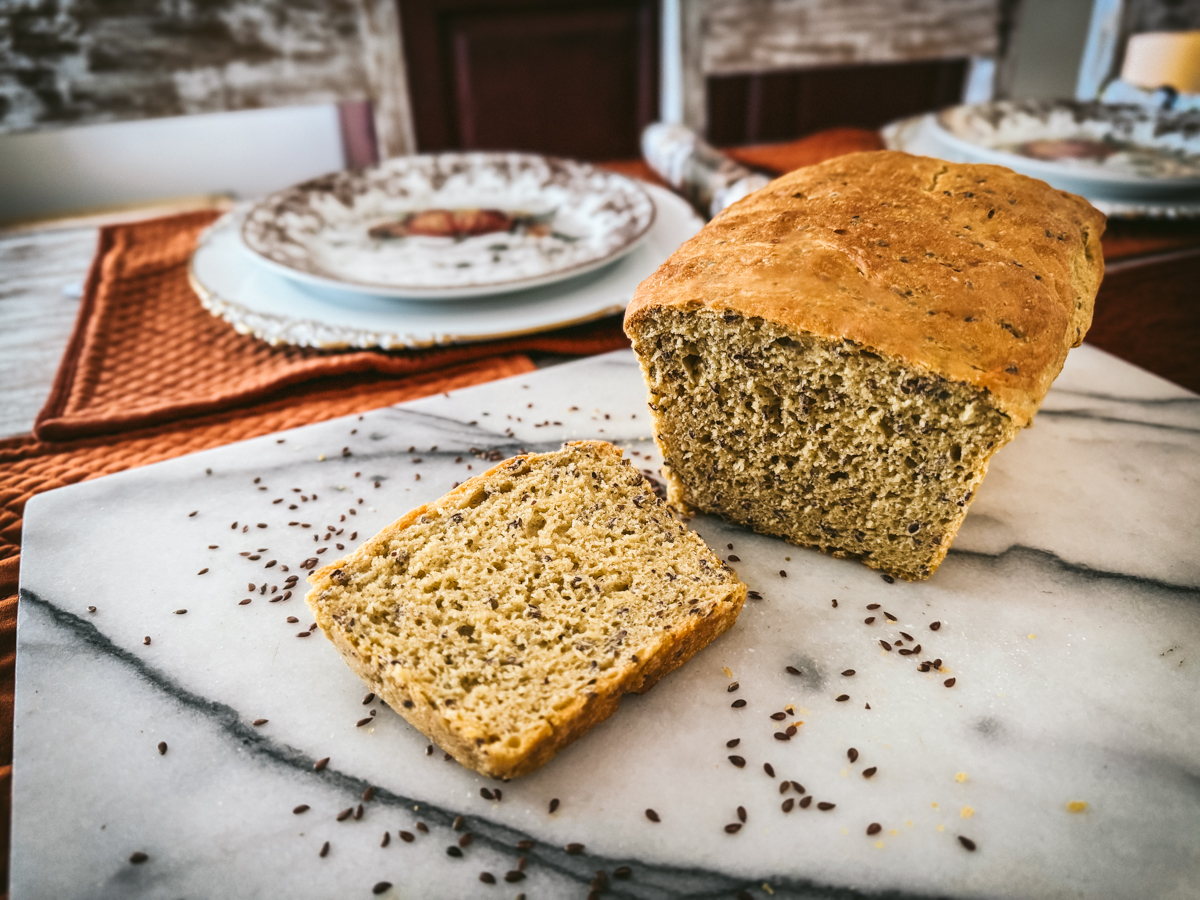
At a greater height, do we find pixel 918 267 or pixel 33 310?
pixel 918 267

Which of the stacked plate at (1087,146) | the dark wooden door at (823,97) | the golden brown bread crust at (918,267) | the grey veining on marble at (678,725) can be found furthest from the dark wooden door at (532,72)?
the grey veining on marble at (678,725)

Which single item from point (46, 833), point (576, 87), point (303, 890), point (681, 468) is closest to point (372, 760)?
point (303, 890)

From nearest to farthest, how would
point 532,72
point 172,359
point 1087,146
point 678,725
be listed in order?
point 678,725
point 172,359
point 1087,146
point 532,72

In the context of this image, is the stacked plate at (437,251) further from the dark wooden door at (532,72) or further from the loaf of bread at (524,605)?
the dark wooden door at (532,72)

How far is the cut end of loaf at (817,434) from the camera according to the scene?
155 centimetres

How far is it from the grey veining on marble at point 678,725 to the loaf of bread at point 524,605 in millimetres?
101

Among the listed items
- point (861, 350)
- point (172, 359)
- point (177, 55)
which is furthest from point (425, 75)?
point (861, 350)

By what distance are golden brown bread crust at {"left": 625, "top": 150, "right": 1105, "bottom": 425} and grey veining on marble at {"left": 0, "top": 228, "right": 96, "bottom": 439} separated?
192cm

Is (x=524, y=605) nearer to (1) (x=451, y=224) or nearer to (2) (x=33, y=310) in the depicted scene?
(1) (x=451, y=224)

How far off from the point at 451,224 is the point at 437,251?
0.71 ft

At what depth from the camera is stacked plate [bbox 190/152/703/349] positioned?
2500mm

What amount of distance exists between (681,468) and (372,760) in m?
0.96

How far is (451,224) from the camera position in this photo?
9.81ft

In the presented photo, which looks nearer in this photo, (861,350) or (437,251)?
(861,350)
